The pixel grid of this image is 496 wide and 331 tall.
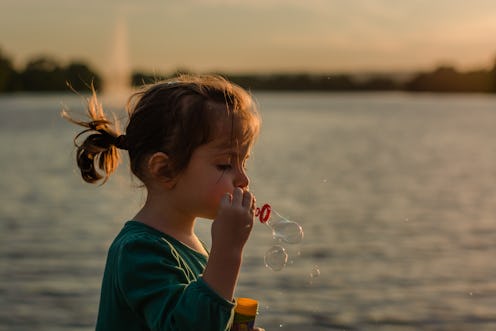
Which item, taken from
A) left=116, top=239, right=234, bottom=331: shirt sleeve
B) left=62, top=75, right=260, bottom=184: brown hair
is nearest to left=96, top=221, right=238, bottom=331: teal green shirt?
left=116, top=239, right=234, bottom=331: shirt sleeve

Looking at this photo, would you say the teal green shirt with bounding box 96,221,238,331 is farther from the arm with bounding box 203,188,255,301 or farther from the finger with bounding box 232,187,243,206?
the finger with bounding box 232,187,243,206

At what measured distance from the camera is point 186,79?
2711 mm

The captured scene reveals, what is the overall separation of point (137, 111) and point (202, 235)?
14.9ft

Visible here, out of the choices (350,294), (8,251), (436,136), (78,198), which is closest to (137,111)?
(350,294)

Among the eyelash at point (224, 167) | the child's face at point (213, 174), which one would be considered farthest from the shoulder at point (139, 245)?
the eyelash at point (224, 167)

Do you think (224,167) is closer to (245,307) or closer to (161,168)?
(161,168)

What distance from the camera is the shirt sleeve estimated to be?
2.27 m

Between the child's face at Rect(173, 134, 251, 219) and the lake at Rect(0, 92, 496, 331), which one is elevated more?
the child's face at Rect(173, 134, 251, 219)

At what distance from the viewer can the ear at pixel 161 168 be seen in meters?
2.53

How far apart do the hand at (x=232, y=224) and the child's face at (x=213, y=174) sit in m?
0.16

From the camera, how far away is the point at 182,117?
252 centimetres

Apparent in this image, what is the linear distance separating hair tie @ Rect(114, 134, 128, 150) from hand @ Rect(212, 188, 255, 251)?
1.65ft

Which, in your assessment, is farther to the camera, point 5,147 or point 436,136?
point 436,136

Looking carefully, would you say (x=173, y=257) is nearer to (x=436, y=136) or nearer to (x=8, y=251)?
(x=8, y=251)
